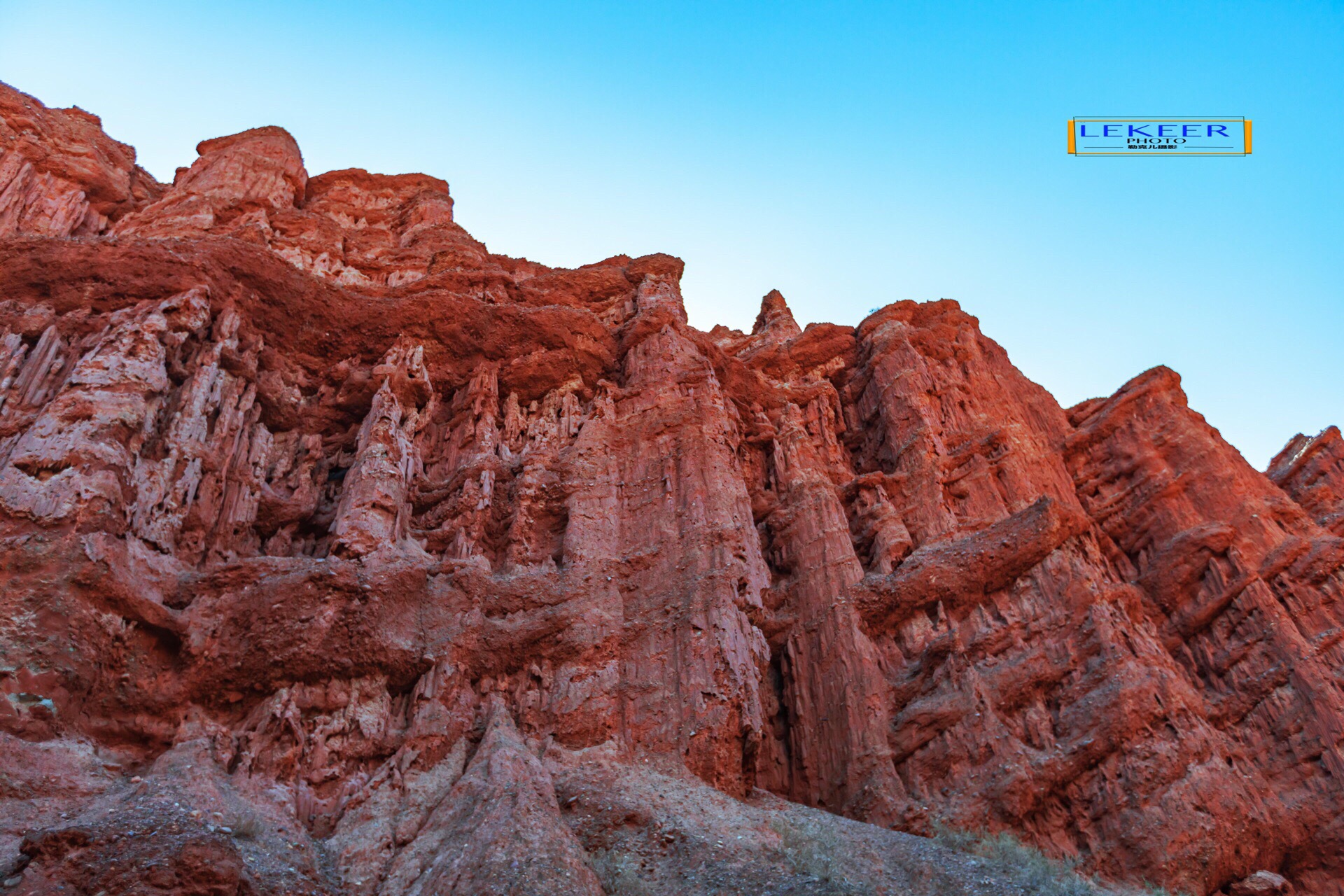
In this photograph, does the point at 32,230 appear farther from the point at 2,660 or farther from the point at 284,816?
the point at 284,816

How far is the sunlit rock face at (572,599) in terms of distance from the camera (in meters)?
15.2

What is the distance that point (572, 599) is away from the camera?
20453mm

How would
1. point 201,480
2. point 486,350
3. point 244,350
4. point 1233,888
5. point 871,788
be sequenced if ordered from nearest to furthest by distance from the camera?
point 1233,888 < point 871,788 < point 201,480 < point 244,350 < point 486,350

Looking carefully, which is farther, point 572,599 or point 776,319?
point 776,319

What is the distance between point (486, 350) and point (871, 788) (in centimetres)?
1707

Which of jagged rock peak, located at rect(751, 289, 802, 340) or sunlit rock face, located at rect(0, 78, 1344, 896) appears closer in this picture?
sunlit rock face, located at rect(0, 78, 1344, 896)

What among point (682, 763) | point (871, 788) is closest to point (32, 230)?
point (682, 763)

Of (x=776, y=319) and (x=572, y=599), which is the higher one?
(x=776, y=319)

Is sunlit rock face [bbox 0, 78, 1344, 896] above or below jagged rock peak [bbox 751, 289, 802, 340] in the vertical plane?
below

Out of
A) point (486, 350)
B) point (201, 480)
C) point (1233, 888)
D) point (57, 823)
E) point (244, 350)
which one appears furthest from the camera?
point (486, 350)

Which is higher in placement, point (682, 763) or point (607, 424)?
point (607, 424)

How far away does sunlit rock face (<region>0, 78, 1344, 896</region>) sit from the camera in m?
15.2

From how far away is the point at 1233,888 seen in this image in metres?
17.4

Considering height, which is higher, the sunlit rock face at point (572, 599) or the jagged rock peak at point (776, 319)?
the jagged rock peak at point (776, 319)
